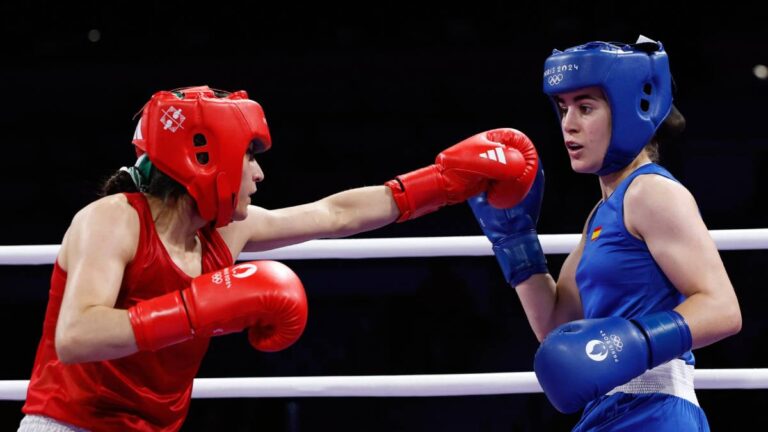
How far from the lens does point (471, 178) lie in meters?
2.13

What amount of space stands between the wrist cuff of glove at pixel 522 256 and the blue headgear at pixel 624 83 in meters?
0.32

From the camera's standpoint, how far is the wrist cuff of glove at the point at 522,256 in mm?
2146

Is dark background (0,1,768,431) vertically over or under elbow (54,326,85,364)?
under

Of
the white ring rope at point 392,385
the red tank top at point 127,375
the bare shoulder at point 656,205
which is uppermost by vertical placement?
the bare shoulder at point 656,205

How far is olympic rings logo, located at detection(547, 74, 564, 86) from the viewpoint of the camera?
189cm

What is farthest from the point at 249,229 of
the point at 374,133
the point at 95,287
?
the point at 374,133

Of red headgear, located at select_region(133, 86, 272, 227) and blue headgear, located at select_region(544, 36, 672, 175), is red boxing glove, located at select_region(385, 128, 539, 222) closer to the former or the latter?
blue headgear, located at select_region(544, 36, 672, 175)

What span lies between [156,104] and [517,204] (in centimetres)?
89

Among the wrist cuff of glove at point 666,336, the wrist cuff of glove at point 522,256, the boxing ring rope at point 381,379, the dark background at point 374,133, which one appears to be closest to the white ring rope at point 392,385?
the boxing ring rope at point 381,379

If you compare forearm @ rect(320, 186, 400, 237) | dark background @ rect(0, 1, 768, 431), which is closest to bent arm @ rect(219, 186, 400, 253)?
forearm @ rect(320, 186, 400, 237)

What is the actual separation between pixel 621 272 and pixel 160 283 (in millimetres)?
926

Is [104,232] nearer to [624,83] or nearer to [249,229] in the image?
[249,229]

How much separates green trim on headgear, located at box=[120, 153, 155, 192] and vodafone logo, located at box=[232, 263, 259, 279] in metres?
0.32

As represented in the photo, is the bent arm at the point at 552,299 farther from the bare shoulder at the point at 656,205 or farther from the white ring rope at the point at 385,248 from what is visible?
the bare shoulder at the point at 656,205
